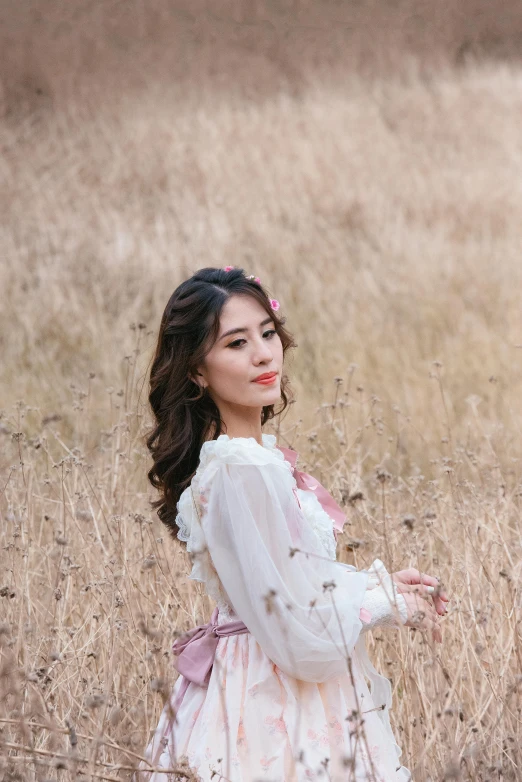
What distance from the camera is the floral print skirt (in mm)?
2143

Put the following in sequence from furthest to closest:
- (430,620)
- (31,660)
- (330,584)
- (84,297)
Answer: (84,297) < (31,660) < (430,620) < (330,584)

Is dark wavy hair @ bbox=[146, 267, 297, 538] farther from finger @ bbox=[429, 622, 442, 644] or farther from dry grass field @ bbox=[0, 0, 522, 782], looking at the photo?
finger @ bbox=[429, 622, 442, 644]

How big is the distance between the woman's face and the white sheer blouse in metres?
0.22

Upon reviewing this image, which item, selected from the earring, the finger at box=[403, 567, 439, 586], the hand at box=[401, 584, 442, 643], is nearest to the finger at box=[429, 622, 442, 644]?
the hand at box=[401, 584, 442, 643]

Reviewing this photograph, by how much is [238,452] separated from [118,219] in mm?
8902

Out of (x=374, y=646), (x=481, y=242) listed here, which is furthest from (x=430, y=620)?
(x=481, y=242)

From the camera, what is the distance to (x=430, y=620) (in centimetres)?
216

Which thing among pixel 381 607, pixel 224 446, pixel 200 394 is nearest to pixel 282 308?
pixel 200 394

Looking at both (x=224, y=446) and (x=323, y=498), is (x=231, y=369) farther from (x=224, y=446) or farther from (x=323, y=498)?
(x=323, y=498)

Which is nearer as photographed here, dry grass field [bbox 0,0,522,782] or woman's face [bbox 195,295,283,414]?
woman's face [bbox 195,295,283,414]

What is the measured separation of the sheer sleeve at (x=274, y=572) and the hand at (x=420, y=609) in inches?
4.2

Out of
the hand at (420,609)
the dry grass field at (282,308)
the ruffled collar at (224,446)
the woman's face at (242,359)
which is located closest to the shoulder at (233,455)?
the ruffled collar at (224,446)

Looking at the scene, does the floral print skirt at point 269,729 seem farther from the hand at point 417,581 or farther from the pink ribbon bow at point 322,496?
the pink ribbon bow at point 322,496

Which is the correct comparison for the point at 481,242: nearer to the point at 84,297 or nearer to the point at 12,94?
the point at 84,297
